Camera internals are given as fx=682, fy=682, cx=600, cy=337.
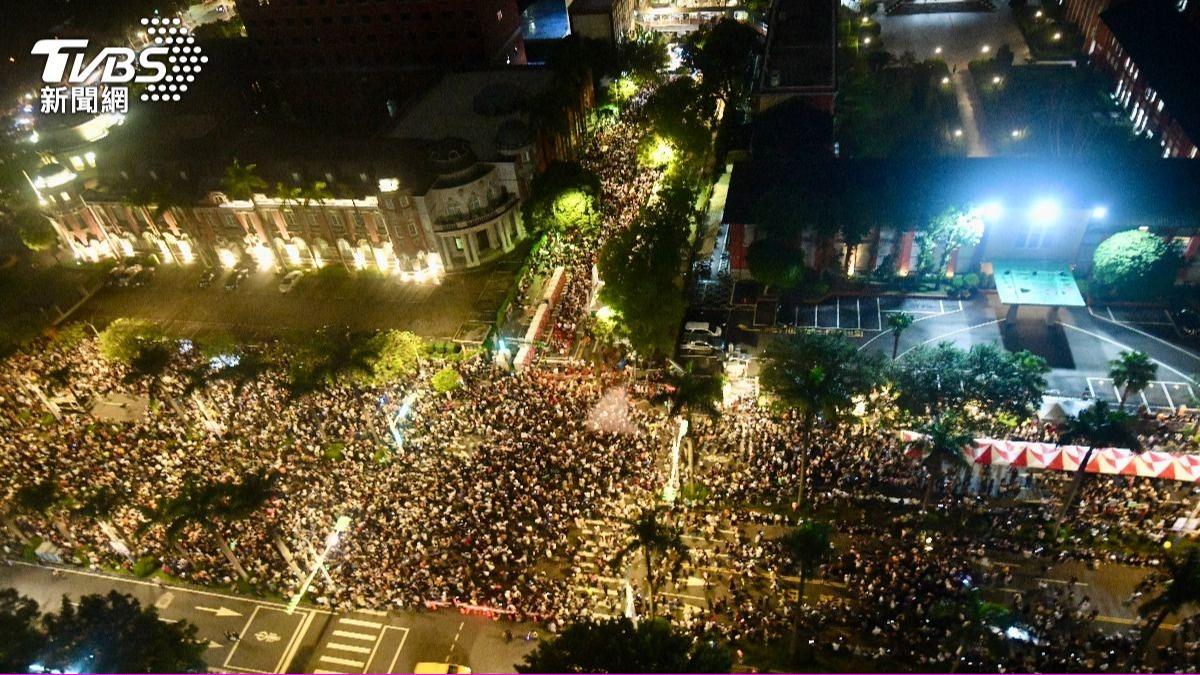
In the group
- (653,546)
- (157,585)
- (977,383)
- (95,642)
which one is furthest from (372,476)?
(977,383)

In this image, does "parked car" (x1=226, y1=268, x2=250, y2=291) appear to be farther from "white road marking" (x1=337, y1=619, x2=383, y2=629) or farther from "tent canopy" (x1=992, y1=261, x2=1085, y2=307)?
"tent canopy" (x1=992, y1=261, x2=1085, y2=307)

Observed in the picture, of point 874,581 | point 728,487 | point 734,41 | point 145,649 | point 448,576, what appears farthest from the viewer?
point 734,41

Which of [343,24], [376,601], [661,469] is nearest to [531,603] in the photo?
[376,601]

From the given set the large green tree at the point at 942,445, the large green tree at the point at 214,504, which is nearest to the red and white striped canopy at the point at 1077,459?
the large green tree at the point at 942,445

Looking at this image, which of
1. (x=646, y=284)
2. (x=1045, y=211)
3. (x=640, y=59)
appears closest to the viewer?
(x=646, y=284)

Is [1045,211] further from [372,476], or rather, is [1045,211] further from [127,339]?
[127,339]

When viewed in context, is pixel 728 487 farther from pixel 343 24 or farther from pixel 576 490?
pixel 343 24

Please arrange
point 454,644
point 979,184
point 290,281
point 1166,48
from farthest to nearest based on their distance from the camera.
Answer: point 1166,48 → point 290,281 → point 979,184 → point 454,644
